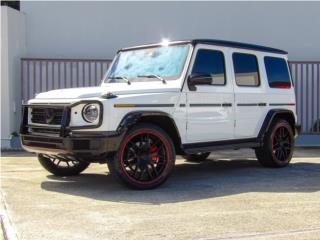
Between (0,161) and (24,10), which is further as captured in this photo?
(24,10)

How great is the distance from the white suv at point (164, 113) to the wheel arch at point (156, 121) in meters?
0.01

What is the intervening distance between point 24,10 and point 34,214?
28.5 feet

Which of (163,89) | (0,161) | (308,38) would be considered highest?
(308,38)

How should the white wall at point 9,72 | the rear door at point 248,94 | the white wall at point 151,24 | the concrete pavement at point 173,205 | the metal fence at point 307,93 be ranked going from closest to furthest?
the concrete pavement at point 173,205 < the rear door at point 248,94 < the white wall at point 9,72 < the white wall at point 151,24 < the metal fence at point 307,93

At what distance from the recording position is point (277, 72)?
9719mm

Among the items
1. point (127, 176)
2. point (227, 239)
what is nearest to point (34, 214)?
point (127, 176)

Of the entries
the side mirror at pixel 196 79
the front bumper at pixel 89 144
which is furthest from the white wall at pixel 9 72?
the side mirror at pixel 196 79

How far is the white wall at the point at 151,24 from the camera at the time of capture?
13.7 m

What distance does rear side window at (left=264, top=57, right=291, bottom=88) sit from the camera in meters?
9.49

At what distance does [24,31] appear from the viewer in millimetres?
13391

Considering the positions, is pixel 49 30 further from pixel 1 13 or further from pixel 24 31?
Answer: pixel 1 13

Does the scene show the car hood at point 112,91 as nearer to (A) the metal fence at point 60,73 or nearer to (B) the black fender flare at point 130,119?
(B) the black fender flare at point 130,119

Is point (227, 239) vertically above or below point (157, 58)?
below

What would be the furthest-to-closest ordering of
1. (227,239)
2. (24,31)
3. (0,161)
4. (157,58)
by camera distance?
(24,31), (0,161), (157,58), (227,239)
